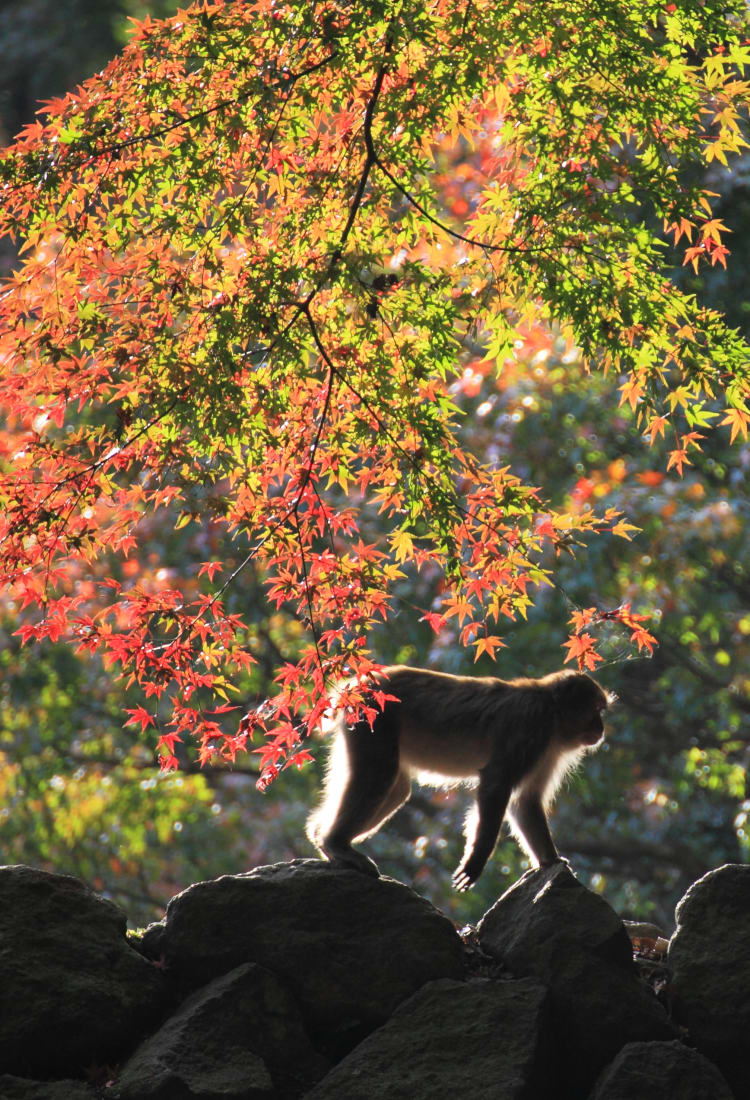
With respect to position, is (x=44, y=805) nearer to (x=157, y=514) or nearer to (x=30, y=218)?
(x=157, y=514)

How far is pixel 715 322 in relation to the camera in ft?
17.8

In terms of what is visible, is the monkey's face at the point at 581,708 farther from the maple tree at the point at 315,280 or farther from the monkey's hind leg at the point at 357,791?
the monkey's hind leg at the point at 357,791

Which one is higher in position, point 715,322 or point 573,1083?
point 715,322

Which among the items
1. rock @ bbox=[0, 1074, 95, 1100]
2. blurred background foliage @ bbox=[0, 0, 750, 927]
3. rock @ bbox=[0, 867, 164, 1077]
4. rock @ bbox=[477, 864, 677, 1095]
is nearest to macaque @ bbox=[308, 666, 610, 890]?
rock @ bbox=[477, 864, 677, 1095]

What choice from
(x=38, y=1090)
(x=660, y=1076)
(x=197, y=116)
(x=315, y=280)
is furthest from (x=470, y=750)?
(x=197, y=116)

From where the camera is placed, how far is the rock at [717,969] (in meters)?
4.73

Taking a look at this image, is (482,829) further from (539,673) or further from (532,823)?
(539,673)

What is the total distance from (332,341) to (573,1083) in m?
2.99

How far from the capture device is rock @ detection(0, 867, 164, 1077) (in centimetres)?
468

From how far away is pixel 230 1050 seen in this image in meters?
4.67

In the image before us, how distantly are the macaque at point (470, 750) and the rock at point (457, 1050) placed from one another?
0.84 metres

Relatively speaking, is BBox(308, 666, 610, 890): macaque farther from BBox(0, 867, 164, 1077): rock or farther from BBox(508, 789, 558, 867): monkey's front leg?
BBox(0, 867, 164, 1077): rock

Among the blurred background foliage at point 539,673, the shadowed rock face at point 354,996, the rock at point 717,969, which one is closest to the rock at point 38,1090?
the shadowed rock face at point 354,996

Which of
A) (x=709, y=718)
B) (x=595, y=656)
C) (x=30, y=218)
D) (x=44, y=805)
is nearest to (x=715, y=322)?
(x=595, y=656)
